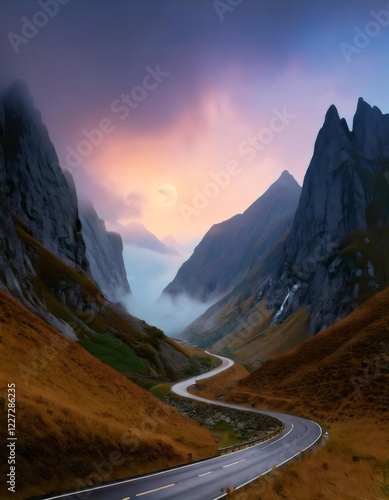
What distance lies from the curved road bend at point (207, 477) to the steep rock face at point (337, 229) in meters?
114

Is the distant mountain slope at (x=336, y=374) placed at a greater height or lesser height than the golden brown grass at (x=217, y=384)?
greater

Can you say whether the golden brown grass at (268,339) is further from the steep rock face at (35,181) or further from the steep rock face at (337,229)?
the steep rock face at (35,181)

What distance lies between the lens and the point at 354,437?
35.5m

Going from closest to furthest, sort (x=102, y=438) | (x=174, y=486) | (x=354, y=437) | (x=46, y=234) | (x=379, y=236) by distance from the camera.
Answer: (x=174, y=486) < (x=102, y=438) < (x=354, y=437) < (x=46, y=234) < (x=379, y=236)

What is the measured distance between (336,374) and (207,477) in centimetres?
4065

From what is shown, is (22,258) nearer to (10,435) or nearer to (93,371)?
(93,371)

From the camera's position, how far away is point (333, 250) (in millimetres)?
166750

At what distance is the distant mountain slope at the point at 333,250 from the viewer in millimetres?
143000

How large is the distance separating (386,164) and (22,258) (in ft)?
609

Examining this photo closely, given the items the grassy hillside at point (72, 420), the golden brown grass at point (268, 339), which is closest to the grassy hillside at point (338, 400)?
the grassy hillside at point (72, 420)

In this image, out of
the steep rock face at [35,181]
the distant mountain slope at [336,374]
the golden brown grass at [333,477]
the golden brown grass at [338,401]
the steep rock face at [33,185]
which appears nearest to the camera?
the golden brown grass at [333,477]

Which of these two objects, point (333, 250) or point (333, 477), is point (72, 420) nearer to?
point (333, 477)

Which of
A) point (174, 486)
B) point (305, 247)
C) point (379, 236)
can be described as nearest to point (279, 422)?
point (174, 486)

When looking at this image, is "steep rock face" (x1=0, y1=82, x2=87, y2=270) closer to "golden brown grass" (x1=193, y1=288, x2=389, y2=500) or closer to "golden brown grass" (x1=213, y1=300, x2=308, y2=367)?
"golden brown grass" (x1=193, y1=288, x2=389, y2=500)
